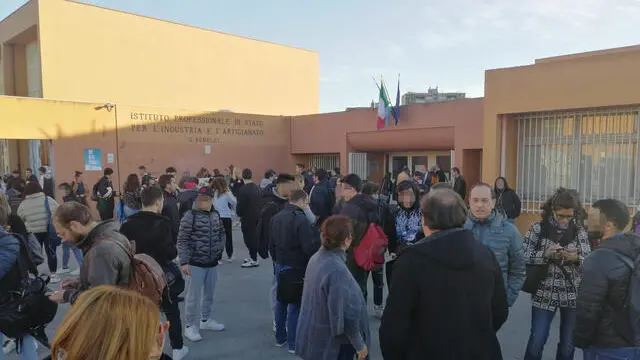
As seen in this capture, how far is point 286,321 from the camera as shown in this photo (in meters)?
4.52

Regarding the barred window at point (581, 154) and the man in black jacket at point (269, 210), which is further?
the barred window at point (581, 154)

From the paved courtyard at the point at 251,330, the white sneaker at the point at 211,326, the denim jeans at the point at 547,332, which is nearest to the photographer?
the denim jeans at the point at 547,332

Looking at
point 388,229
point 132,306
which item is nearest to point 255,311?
point 388,229

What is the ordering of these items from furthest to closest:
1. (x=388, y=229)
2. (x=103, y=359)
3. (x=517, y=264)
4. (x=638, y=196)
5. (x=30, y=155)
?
(x=30, y=155), (x=638, y=196), (x=388, y=229), (x=517, y=264), (x=103, y=359)

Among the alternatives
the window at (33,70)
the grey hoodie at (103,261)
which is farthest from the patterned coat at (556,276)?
the window at (33,70)

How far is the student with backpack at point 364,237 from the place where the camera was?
4469 millimetres

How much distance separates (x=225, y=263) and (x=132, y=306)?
727cm

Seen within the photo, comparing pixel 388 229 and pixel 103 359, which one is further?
pixel 388 229

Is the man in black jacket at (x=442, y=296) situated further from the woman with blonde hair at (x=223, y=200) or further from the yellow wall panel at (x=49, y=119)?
the yellow wall panel at (x=49, y=119)

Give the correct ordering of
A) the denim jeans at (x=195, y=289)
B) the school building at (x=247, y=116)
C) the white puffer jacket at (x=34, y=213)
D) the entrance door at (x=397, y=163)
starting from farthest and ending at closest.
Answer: the entrance door at (x=397, y=163) < the school building at (x=247, y=116) < the white puffer jacket at (x=34, y=213) < the denim jeans at (x=195, y=289)

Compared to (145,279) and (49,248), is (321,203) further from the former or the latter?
(49,248)

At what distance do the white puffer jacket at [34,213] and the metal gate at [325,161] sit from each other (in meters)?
12.0

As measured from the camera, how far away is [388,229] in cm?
498

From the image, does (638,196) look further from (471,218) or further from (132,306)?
(132,306)
